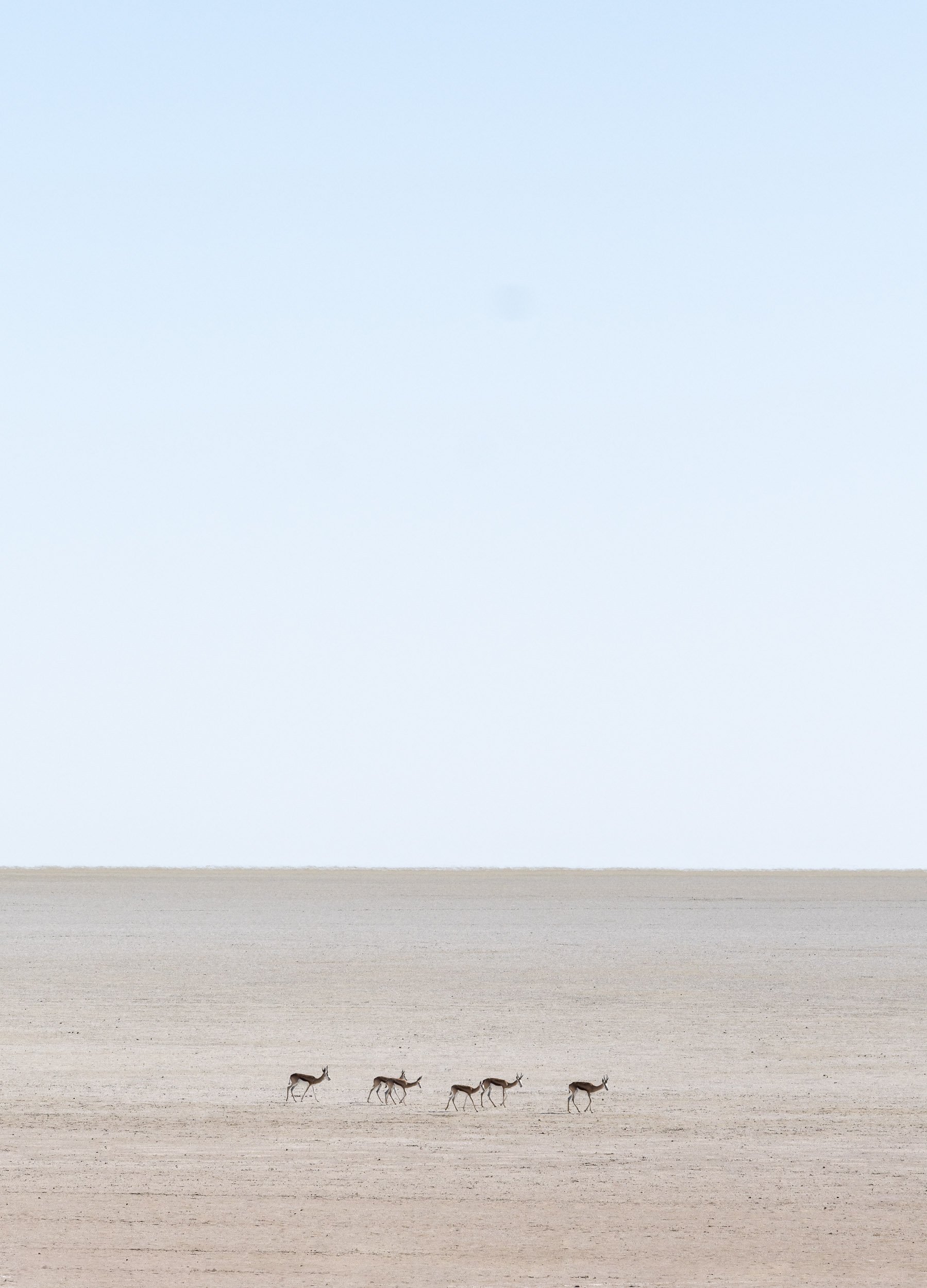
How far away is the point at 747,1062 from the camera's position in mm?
19828

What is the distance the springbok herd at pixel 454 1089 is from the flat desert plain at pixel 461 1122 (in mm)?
188

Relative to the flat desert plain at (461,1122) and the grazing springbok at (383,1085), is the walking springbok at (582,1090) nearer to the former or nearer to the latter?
the flat desert plain at (461,1122)

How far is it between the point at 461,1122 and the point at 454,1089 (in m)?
0.41

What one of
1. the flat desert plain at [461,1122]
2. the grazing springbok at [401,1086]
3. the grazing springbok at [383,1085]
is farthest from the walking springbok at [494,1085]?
the grazing springbok at [383,1085]

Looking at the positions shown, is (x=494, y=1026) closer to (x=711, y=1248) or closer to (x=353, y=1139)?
(x=353, y=1139)

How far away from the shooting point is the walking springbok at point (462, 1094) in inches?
613

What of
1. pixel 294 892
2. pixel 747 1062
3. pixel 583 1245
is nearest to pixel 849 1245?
pixel 583 1245

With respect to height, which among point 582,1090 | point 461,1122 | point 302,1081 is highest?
point 582,1090

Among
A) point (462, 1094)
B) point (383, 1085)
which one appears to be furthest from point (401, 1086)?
point (383, 1085)

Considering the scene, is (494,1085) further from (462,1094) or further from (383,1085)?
(383,1085)

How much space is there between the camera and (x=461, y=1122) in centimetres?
1570

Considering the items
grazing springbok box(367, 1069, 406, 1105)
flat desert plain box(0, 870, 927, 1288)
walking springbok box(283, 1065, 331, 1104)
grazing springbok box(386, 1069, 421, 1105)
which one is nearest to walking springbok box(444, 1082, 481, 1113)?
flat desert plain box(0, 870, 927, 1288)

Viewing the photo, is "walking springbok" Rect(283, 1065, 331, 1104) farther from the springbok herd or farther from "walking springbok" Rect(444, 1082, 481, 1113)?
"walking springbok" Rect(444, 1082, 481, 1113)

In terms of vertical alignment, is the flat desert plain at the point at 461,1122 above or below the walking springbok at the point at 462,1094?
below
